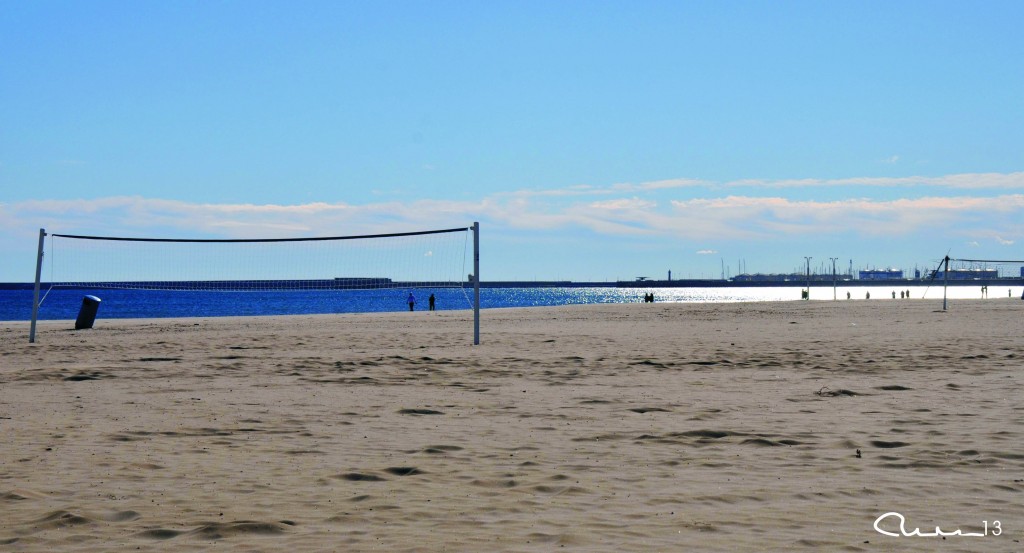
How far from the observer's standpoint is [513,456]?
621 cm

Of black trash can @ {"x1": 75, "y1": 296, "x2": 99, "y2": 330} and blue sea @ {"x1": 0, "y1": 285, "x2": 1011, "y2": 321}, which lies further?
blue sea @ {"x1": 0, "y1": 285, "x2": 1011, "y2": 321}

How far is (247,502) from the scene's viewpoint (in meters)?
4.89

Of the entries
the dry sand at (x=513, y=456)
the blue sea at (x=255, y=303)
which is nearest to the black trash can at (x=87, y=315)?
the dry sand at (x=513, y=456)

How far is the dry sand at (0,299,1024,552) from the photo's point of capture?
4285 mm

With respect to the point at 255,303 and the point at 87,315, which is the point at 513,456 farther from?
the point at 255,303

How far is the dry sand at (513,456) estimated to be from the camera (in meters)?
4.29

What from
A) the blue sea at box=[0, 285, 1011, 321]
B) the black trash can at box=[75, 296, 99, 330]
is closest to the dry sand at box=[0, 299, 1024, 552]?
the black trash can at box=[75, 296, 99, 330]

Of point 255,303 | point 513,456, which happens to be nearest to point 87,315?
point 513,456

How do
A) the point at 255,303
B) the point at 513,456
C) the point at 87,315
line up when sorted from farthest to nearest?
1. the point at 255,303
2. the point at 87,315
3. the point at 513,456

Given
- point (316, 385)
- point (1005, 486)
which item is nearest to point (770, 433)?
point (1005, 486)

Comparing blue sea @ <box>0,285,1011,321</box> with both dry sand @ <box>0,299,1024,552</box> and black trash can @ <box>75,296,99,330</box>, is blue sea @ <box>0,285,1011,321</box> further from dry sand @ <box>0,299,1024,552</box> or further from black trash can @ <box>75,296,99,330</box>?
dry sand @ <box>0,299,1024,552</box>

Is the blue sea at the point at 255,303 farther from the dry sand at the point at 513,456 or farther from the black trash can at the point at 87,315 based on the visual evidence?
the dry sand at the point at 513,456

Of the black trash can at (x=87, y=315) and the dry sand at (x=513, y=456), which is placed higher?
the black trash can at (x=87, y=315)

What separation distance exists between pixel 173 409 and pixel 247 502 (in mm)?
4182
